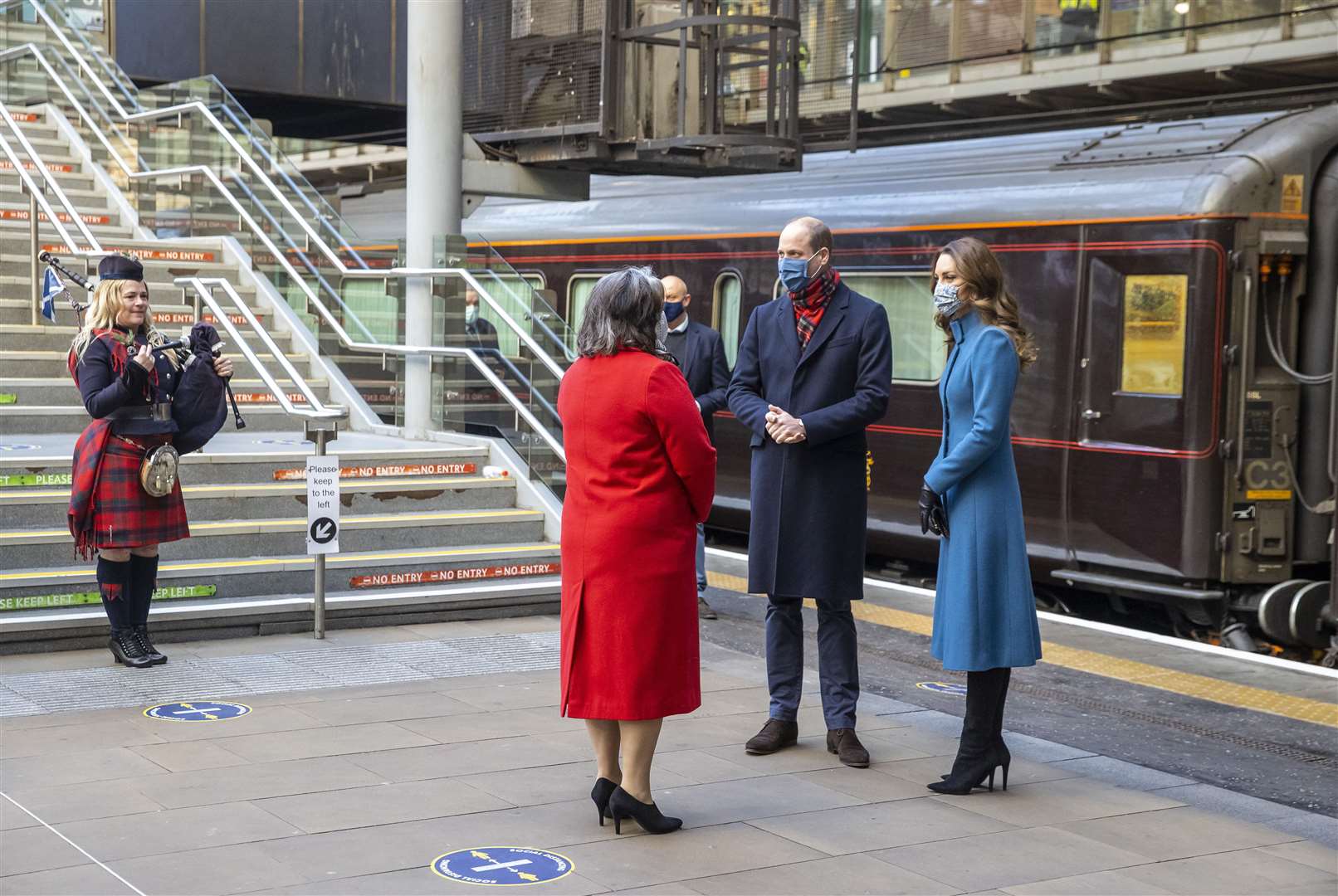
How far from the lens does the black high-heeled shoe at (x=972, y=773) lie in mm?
5715

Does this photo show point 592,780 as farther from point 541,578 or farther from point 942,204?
point 942,204

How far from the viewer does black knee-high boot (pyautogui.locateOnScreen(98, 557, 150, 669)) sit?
282 inches

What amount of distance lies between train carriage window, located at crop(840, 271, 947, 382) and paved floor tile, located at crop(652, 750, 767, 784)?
596cm

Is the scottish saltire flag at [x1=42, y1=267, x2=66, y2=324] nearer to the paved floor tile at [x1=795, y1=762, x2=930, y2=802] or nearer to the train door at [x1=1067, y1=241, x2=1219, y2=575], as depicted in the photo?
the train door at [x1=1067, y1=241, x2=1219, y2=575]

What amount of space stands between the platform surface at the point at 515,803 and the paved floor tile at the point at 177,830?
0.03 feet

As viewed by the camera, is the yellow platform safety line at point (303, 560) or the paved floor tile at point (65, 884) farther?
the yellow platform safety line at point (303, 560)

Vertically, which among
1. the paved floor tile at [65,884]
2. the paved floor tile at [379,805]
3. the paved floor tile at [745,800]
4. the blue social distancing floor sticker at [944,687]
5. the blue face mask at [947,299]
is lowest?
the blue social distancing floor sticker at [944,687]

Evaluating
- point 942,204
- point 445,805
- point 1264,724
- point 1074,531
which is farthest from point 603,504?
point 942,204

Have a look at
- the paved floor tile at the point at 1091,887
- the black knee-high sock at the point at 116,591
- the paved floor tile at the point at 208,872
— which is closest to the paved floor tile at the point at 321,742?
the paved floor tile at the point at 208,872

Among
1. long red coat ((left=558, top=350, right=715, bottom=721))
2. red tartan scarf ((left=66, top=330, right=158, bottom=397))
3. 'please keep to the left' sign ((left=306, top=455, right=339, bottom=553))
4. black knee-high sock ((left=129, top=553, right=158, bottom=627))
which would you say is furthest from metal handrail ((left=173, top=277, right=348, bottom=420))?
long red coat ((left=558, top=350, right=715, bottom=721))

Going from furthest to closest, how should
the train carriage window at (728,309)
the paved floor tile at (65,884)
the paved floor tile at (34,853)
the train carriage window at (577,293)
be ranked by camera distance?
the train carriage window at (577,293) < the train carriage window at (728,309) < the paved floor tile at (34,853) < the paved floor tile at (65,884)

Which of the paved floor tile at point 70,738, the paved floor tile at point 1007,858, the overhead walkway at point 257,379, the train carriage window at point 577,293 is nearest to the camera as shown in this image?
the paved floor tile at point 1007,858

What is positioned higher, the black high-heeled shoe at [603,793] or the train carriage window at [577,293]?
the train carriage window at [577,293]

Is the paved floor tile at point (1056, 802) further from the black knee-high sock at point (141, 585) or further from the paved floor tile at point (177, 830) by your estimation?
the black knee-high sock at point (141, 585)
